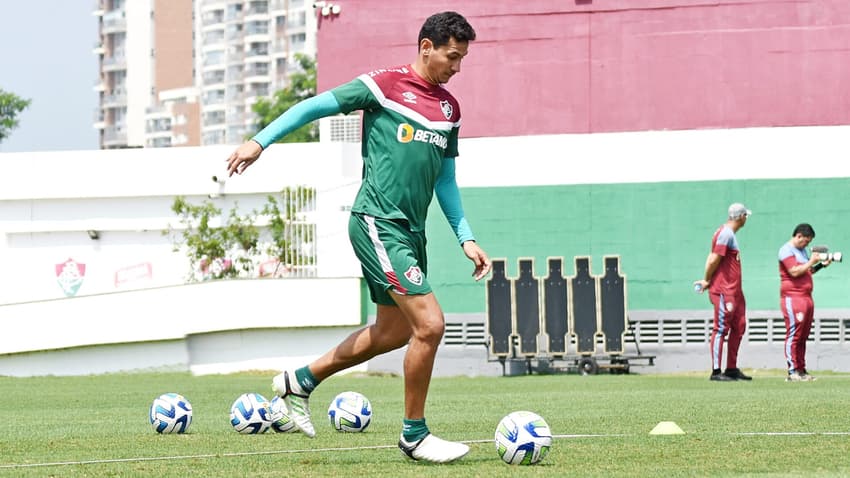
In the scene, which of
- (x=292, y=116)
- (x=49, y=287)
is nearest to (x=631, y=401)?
(x=292, y=116)

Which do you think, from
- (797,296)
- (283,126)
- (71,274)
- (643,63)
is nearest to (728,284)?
(797,296)

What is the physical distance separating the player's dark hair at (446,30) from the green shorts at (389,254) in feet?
3.37

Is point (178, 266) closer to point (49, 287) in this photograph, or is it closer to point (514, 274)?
point (49, 287)

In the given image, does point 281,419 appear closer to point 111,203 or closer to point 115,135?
point 111,203

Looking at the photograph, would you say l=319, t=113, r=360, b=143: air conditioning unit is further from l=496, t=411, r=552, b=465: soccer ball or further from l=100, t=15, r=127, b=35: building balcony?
l=100, t=15, r=127, b=35: building balcony

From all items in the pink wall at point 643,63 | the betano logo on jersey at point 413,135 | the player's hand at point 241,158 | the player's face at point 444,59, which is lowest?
the player's hand at point 241,158

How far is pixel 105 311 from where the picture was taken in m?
25.9

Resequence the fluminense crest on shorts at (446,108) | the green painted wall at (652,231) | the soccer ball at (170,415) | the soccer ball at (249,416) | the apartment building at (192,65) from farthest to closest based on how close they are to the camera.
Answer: the apartment building at (192,65)
the green painted wall at (652,231)
the soccer ball at (170,415)
the soccer ball at (249,416)
the fluminense crest on shorts at (446,108)

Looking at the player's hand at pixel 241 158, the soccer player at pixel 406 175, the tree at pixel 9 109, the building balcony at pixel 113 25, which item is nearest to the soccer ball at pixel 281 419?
the soccer player at pixel 406 175

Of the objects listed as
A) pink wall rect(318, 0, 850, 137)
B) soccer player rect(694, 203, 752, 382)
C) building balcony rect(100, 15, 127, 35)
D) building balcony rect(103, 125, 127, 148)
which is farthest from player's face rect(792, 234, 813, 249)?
building balcony rect(103, 125, 127, 148)

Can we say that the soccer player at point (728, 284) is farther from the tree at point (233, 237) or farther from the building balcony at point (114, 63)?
the building balcony at point (114, 63)

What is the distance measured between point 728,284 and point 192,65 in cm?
15824

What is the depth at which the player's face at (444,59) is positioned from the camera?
8.86 meters

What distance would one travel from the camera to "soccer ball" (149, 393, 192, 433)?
1078 cm
